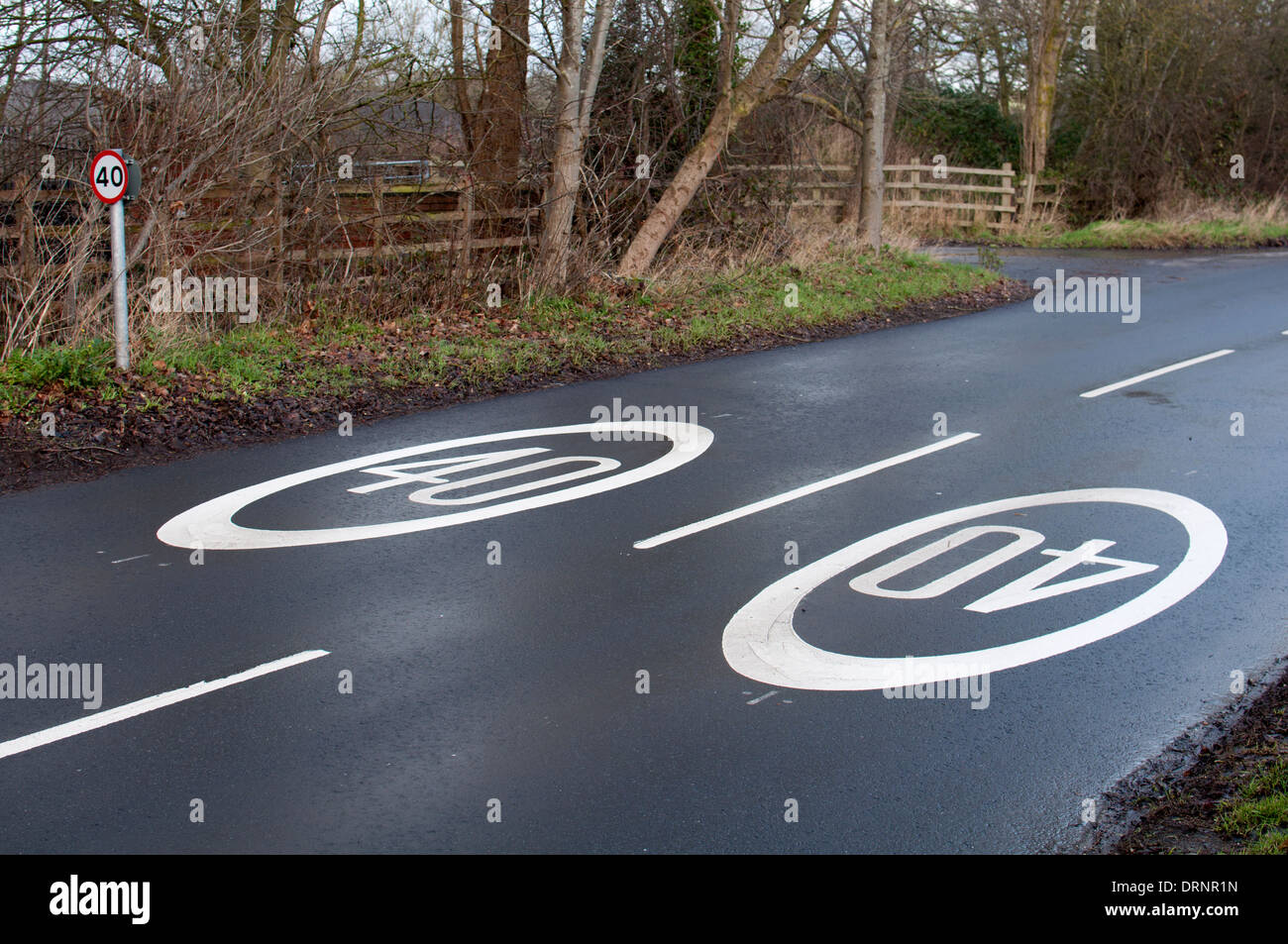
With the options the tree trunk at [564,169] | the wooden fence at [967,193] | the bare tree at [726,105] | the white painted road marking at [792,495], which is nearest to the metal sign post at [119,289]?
the white painted road marking at [792,495]

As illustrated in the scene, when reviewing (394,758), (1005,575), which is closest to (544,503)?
(1005,575)

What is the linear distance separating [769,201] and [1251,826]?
16.6 meters

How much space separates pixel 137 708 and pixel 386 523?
8.54ft

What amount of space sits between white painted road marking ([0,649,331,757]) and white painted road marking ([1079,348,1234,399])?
8.36 m

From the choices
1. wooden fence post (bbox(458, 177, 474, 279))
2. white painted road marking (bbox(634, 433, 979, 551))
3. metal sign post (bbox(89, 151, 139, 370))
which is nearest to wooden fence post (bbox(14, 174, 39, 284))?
metal sign post (bbox(89, 151, 139, 370))

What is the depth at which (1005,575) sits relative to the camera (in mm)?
6438

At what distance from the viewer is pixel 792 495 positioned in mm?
8000

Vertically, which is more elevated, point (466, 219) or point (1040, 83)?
point (1040, 83)

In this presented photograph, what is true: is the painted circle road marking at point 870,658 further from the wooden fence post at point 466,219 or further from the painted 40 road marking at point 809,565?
the wooden fence post at point 466,219

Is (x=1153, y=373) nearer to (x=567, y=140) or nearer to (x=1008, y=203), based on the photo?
(x=567, y=140)

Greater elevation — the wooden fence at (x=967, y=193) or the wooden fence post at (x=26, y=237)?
the wooden fence at (x=967, y=193)

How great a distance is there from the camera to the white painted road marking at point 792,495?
7082 mm

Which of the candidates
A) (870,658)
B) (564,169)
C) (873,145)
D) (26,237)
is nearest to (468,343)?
(564,169)

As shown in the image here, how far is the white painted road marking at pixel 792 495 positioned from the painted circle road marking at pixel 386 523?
0.95 m
